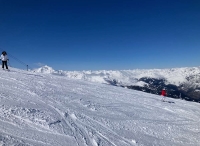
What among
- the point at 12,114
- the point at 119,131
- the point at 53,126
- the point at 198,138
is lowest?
the point at 198,138

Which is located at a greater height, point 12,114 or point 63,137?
point 12,114

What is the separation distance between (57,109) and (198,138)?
9189mm

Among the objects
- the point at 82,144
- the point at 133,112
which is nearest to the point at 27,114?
the point at 82,144

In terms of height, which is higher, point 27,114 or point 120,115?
point 27,114

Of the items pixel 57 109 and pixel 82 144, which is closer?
pixel 82 144

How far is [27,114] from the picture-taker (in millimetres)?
9031

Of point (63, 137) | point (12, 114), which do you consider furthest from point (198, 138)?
point (12, 114)

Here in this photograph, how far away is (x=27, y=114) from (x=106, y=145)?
451 cm

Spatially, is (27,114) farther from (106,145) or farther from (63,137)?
(106,145)

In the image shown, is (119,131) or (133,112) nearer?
(119,131)

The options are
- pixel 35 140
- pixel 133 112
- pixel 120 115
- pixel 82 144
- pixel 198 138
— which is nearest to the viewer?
pixel 35 140

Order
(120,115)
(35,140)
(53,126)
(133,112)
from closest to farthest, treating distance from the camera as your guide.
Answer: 1. (35,140)
2. (53,126)
3. (120,115)
4. (133,112)

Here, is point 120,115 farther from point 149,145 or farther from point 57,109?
point 57,109

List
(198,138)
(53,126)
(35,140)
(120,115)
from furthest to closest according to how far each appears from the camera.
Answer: (120,115), (198,138), (53,126), (35,140)
